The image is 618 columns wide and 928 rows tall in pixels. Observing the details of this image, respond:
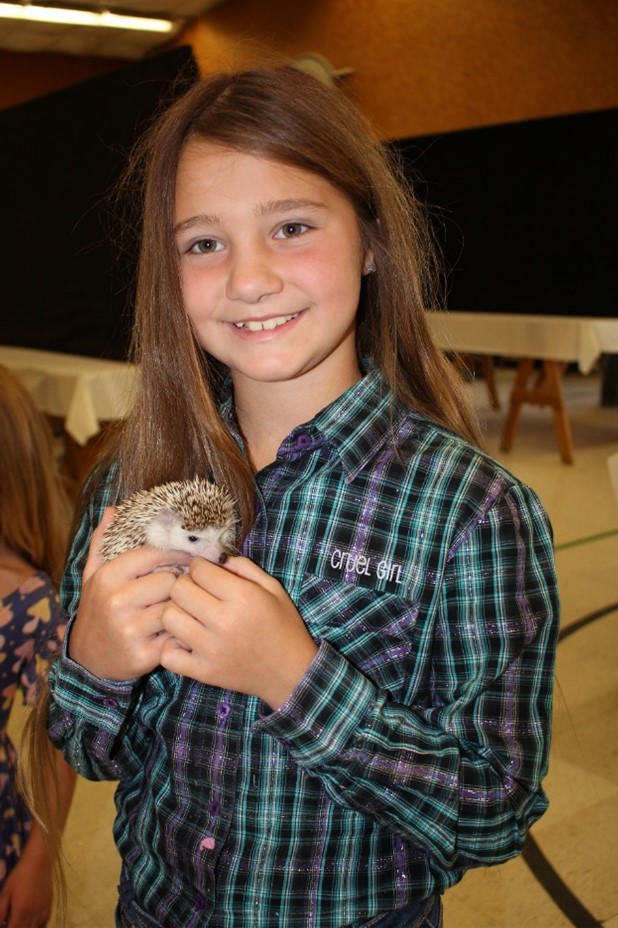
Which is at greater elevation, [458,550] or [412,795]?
[458,550]

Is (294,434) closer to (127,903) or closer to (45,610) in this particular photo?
(127,903)

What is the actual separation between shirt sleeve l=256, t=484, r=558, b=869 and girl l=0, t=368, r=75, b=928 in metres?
0.63

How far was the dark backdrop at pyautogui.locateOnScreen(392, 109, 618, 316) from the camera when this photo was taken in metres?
2.54

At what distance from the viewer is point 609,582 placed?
7.90 ft

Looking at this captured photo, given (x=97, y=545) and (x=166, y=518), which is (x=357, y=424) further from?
(x=97, y=545)

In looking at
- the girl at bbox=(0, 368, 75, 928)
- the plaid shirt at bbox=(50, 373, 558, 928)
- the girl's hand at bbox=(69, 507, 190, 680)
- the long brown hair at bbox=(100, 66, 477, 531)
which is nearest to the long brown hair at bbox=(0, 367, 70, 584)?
the girl at bbox=(0, 368, 75, 928)

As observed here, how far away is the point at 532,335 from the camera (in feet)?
14.3

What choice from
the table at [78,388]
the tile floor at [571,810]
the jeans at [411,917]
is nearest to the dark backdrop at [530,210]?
the tile floor at [571,810]

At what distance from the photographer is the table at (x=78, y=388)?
169 inches

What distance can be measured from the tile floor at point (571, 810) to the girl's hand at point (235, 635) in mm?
872

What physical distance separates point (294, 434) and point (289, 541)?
0.16m

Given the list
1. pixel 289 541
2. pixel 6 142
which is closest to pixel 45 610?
pixel 289 541

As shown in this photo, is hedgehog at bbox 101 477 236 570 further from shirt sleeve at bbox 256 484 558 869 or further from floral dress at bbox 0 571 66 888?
floral dress at bbox 0 571 66 888

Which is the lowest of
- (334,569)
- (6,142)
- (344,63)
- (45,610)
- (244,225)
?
(45,610)
